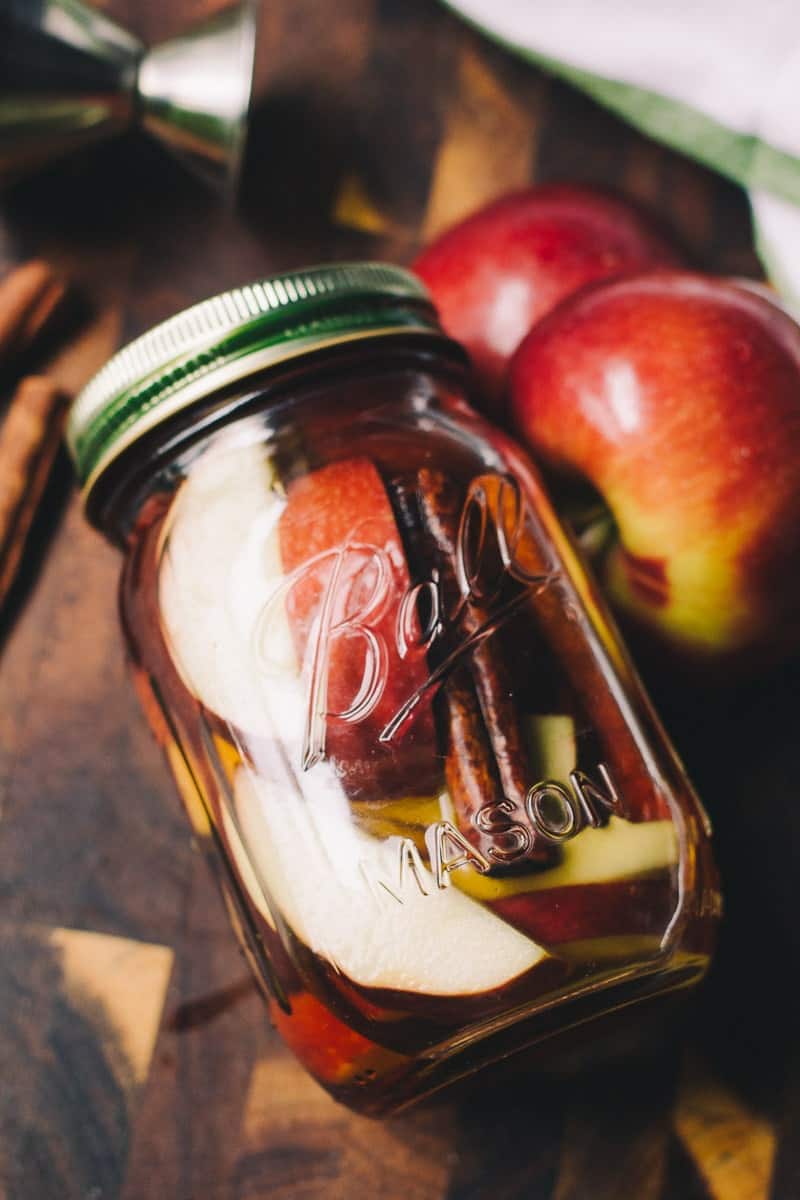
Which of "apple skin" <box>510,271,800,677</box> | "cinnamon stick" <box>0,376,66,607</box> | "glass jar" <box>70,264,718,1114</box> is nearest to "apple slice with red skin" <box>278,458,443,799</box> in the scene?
"glass jar" <box>70,264,718,1114</box>

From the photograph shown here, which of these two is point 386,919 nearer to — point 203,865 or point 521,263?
point 203,865

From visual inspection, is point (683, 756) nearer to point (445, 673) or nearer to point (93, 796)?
point (445, 673)

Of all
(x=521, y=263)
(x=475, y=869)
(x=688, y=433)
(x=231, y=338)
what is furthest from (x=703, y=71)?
(x=475, y=869)

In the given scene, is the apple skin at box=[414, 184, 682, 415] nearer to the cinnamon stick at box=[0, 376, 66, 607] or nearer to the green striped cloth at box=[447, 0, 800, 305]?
the green striped cloth at box=[447, 0, 800, 305]

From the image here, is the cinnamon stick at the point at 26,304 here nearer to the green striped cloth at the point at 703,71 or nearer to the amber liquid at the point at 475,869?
the amber liquid at the point at 475,869

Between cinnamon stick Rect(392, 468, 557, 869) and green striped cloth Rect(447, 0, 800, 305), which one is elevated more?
green striped cloth Rect(447, 0, 800, 305)

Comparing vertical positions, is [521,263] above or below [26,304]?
below
